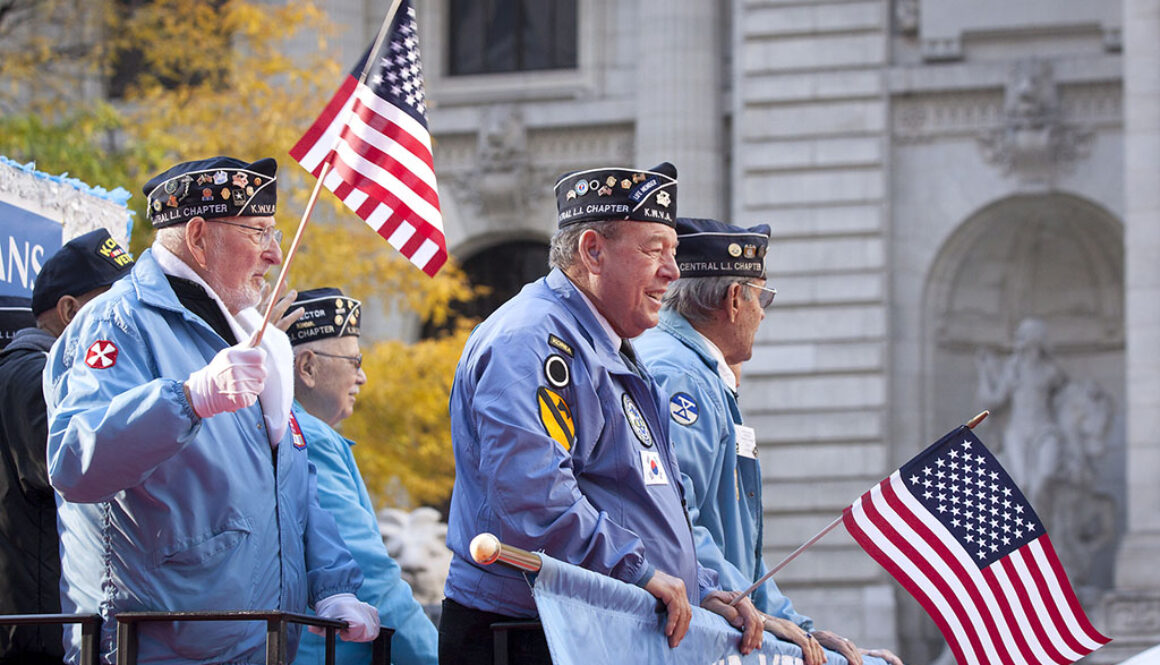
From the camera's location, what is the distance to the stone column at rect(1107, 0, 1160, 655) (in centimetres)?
2003

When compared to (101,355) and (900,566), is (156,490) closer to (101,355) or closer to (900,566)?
(101,355)

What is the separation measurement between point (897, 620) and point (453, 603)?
17131 millimetres

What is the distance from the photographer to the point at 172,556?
5.01 m

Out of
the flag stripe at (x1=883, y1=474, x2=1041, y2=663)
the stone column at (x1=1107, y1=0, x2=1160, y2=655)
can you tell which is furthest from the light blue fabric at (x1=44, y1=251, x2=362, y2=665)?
the stone column at (x1=1107, y1=0, x2=1160, y2=655)

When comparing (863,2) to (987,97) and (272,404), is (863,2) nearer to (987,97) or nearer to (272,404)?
(987,97)

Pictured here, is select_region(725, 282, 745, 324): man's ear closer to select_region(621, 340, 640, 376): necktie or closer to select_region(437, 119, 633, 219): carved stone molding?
select_region(621, 340, 640, 376): necktie

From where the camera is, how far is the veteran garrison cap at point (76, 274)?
6.48 m

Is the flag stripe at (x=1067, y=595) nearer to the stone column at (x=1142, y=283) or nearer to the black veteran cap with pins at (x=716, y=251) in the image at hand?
the black veteran cap with pins at (x=716, y=251)

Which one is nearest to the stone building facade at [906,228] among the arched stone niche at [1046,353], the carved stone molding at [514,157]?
the arched stone niche at [1046,353]

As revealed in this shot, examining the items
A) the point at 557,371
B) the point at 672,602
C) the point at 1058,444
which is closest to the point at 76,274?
the point at 557,371

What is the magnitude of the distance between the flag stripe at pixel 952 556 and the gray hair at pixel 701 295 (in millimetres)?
1293

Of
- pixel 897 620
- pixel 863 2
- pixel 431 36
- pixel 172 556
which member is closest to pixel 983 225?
pixel 863 2

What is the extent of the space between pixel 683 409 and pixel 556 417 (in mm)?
1291

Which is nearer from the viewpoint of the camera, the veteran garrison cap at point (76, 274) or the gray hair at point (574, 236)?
the gray hair at point (574, 236)
